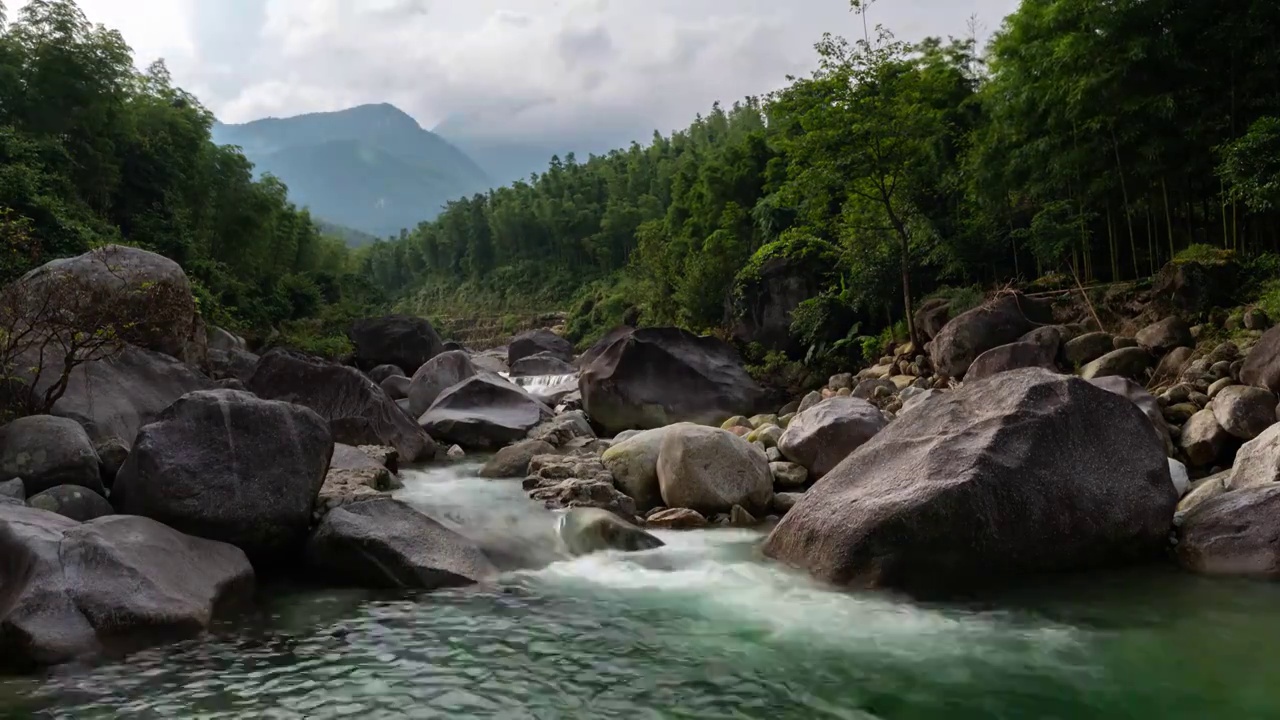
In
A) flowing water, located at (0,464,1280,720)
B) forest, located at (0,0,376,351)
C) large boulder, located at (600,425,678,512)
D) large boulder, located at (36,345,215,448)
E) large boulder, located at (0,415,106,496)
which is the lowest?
flowing water, located at (0,464,1280,720)

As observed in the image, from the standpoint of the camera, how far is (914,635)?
22.3 ft

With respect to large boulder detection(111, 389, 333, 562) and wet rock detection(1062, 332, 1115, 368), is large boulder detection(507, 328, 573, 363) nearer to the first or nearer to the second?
wet rock detection(1062, 332, 1115, 368)

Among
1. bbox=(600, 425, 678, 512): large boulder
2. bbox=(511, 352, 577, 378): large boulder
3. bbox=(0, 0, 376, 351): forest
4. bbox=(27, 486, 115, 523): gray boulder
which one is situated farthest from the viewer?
bbox=(511, 352, 577, 378): large boulder

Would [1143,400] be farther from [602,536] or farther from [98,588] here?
[98,588]

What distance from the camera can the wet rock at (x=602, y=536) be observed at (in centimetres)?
977

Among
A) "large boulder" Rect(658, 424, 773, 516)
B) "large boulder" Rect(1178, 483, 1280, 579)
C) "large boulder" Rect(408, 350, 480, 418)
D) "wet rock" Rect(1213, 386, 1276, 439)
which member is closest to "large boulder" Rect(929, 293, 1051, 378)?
"wet rock" Rect(1213, 386, 1276, 439)

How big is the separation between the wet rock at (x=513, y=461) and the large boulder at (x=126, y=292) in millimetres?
5497

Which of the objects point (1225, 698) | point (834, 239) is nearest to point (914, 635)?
point (1225, 698)

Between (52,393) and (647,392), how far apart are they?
40.4ft

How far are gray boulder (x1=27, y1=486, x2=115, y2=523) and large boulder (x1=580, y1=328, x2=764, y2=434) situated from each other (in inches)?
501

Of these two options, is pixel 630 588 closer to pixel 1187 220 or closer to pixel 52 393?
pixel 52 393

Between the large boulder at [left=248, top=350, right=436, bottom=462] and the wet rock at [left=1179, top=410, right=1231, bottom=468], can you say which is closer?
the wet rock at [left=1179, top=410, right=1231, bottom=468]

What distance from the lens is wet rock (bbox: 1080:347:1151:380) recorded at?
51.0 feet

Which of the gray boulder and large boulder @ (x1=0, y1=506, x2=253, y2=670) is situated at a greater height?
the gray boulder
